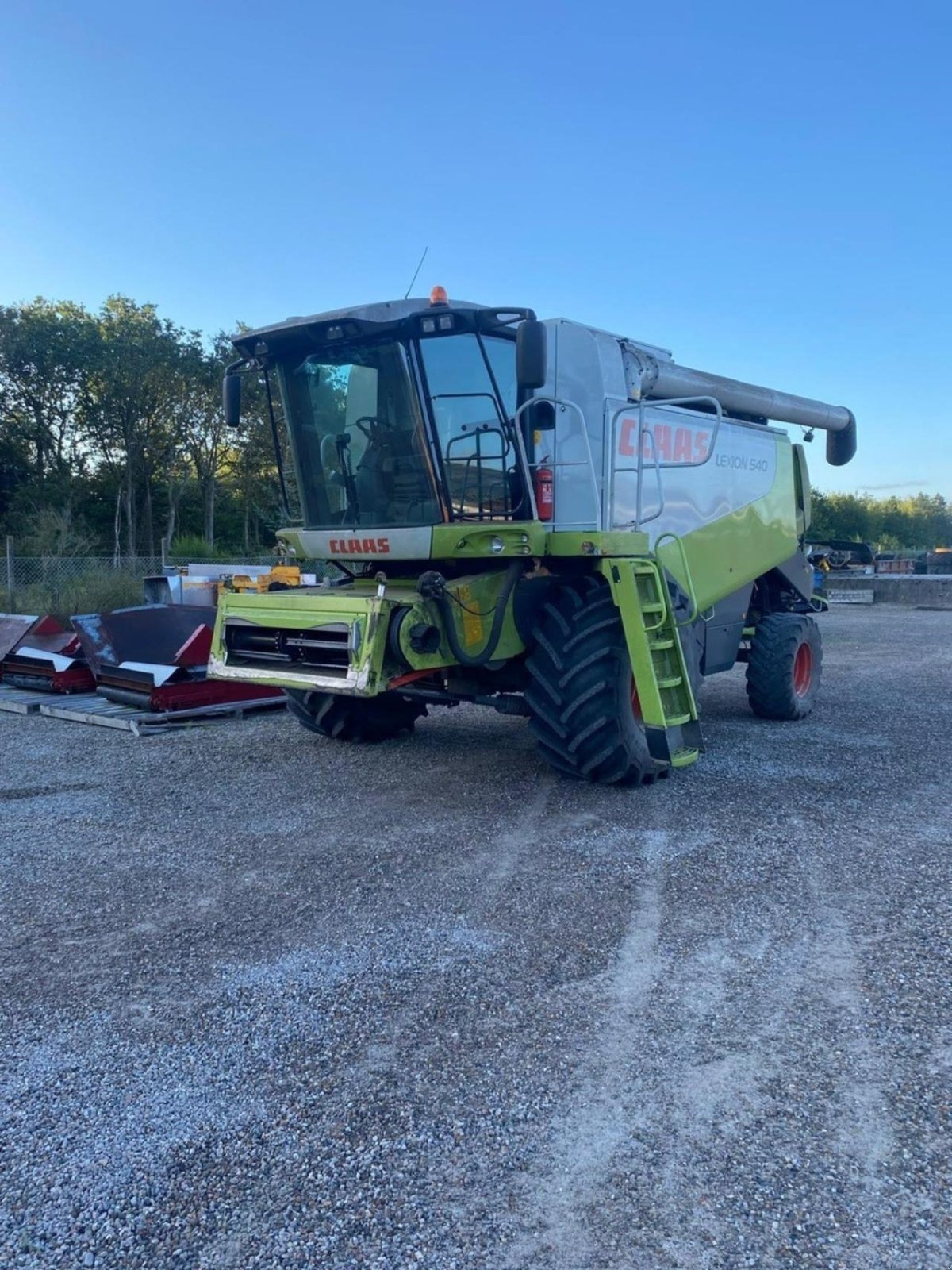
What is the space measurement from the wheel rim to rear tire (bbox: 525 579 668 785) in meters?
3.51

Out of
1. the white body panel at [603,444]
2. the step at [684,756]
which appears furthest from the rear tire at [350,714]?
the step at [684,756]

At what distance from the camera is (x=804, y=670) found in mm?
9109

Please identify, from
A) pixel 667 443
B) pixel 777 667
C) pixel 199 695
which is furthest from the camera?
pixel 199 695

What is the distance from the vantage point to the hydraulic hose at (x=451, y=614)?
568 cm

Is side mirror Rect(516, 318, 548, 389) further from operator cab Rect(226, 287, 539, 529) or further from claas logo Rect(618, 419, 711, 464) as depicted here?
claas logo Rect(618, 419, 711, 464)

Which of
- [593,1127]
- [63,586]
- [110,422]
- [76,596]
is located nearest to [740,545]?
[593,1127]

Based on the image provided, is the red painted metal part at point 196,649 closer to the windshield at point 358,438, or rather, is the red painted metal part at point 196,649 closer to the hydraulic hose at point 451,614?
the windshield at point 358,438

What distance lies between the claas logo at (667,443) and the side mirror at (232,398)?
2589 millimetres

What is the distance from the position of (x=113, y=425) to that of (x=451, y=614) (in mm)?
22831

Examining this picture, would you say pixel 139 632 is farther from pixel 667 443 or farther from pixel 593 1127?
pixel 593 1127

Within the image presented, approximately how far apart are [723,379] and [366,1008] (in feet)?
21.2

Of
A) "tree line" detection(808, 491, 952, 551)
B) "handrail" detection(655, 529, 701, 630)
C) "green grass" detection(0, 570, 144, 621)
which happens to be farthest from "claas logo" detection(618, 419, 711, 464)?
"tree line" detection(808, 491, 952, 551)

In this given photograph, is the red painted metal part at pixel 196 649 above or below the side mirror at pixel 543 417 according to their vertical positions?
below

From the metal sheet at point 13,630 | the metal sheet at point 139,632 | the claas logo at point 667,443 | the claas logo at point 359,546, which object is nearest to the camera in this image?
the claas logo at point 359,546
